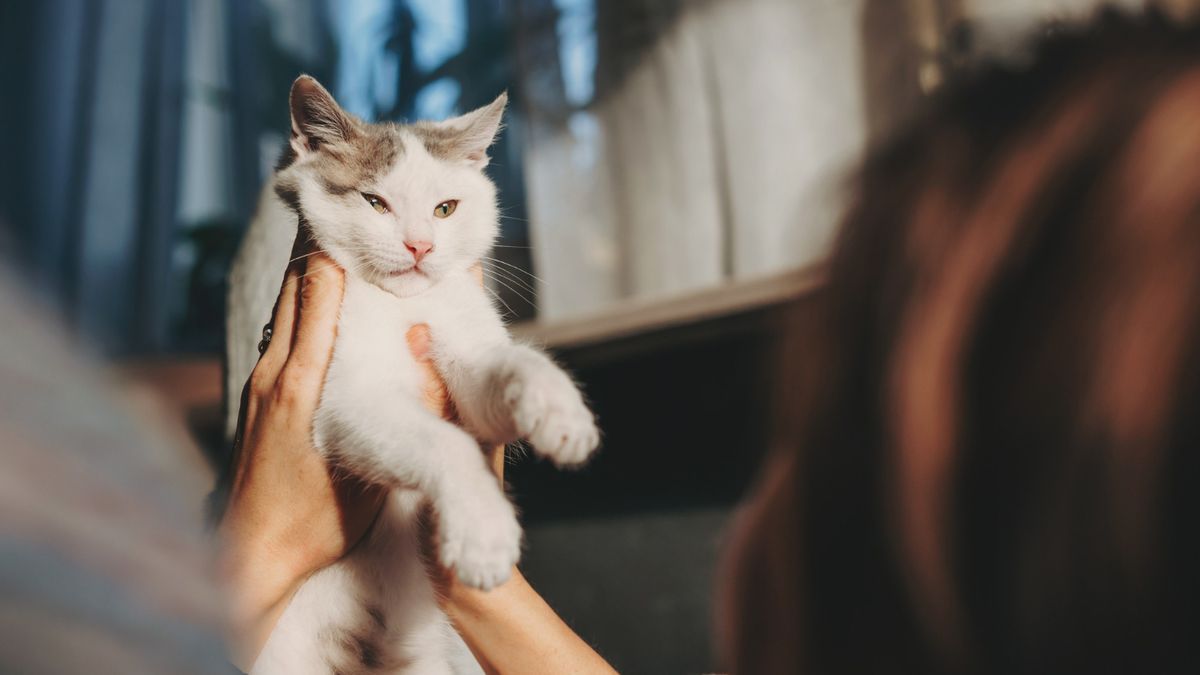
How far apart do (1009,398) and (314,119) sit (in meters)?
0.55

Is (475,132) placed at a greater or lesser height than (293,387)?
greater

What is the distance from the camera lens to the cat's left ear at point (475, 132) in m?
0.63

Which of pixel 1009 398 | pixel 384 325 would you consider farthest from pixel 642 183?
pixel 1009 398

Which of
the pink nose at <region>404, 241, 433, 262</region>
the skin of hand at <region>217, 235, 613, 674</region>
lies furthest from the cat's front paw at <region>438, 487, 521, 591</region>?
the pink nose at <region>404, 241, 433, 262</region>

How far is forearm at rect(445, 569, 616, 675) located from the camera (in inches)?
22.7

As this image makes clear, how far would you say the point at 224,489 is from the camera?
65 cm

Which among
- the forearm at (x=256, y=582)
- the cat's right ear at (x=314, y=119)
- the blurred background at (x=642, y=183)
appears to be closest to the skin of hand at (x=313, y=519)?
the forearm at (x=256, y=582)

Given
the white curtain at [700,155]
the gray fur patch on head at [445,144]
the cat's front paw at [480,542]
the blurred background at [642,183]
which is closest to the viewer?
the cat's front paw at [480,542]

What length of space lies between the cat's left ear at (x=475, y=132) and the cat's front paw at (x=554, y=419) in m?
0.27

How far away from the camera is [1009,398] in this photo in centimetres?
26

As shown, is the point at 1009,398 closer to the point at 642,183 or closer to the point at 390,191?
the point at 390,191

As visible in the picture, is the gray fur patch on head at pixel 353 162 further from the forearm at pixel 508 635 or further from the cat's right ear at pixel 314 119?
the forearm at pixel 508 635

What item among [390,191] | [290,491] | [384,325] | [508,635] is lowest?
[508,635]

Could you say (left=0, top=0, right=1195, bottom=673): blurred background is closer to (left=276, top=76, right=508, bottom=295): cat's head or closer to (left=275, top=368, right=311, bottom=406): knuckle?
(left=276, top=76, right=508, bottom=295): cat's head
